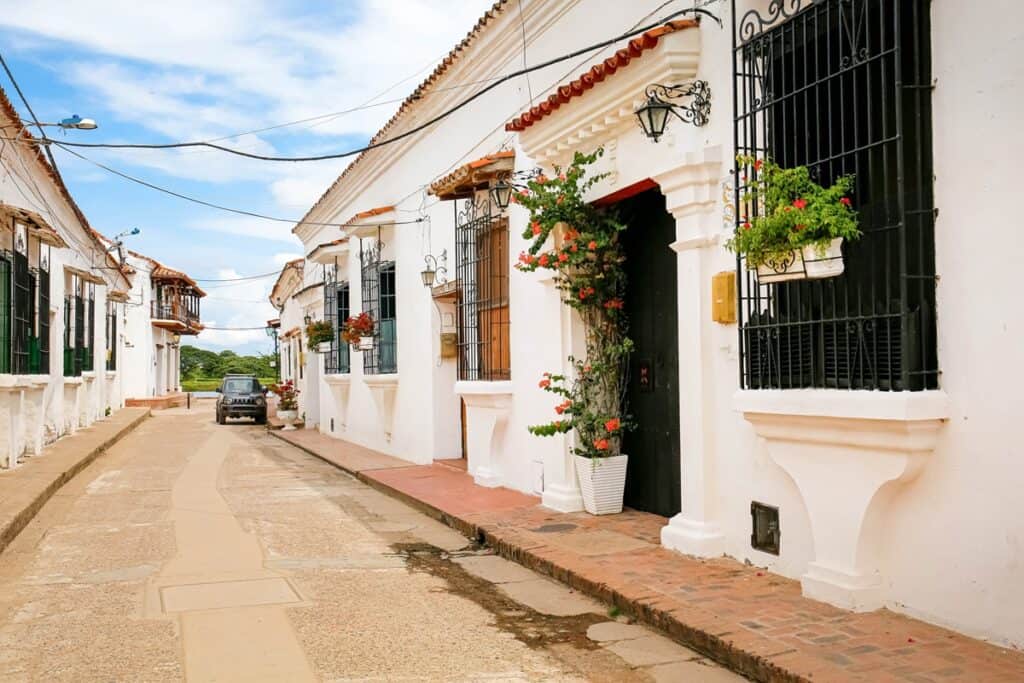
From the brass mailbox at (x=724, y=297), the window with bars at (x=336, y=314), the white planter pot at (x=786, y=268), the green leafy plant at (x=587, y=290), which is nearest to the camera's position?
the white planter pot at (x=786, y=268)

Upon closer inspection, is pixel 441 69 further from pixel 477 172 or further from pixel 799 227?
pixel 799 227

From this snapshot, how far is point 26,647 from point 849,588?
4391mm

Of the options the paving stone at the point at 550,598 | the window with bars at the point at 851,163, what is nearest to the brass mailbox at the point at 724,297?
the window with bars at the point at 851,163

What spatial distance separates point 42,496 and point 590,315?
6839 mm

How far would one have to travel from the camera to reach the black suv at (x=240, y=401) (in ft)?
93.3

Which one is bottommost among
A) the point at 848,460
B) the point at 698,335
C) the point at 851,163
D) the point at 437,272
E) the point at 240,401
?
the point at 240,401

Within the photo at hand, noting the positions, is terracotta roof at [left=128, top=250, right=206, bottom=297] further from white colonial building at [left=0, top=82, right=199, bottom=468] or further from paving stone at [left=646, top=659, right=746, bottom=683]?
paving stone at [left=646, top=659, right=746, bottom=683]

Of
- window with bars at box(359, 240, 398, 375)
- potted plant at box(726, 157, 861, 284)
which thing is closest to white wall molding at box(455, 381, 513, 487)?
window with bars at box(359, 240, 398, 375)

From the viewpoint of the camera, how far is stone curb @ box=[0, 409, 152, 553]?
8047 mm

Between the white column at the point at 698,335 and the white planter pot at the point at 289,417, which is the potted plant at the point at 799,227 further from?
the white planter pot at the point at 289,417

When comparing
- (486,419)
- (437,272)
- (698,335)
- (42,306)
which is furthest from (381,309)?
(698,335)

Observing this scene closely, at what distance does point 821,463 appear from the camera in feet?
16.2

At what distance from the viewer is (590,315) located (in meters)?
7.93

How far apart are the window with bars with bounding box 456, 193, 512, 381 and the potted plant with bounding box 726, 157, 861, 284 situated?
517cm
